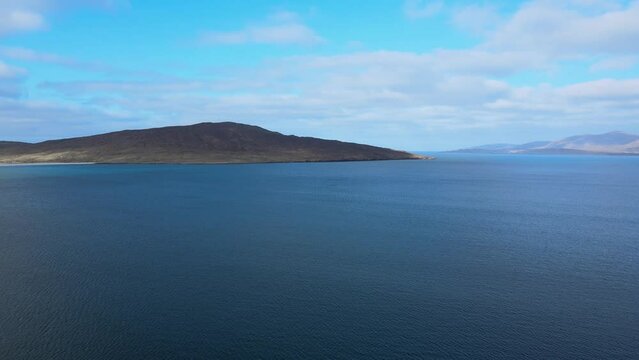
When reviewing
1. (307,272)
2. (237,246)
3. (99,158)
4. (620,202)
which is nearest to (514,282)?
(307,272)

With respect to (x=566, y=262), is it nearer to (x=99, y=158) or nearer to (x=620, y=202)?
(x=620, y=202)

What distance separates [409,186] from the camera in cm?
8788

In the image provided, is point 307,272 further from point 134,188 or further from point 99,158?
point 99,158

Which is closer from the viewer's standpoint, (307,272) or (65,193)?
(307,272)

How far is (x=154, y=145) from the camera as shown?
19212 centimetres

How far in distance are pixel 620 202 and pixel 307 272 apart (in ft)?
187

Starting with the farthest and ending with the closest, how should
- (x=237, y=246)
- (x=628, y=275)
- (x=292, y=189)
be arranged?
1. (x=292, y=189)
2. (x=237, y=246)
3. (x=628, y=275)

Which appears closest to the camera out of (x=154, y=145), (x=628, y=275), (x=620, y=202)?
(x=628, y=275)

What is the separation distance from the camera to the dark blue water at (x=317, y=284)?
19141 mm

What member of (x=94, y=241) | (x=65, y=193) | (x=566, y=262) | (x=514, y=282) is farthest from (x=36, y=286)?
(x=65, y=193)

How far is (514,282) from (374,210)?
30.0 metres

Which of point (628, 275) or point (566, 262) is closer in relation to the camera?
point (628, 275)

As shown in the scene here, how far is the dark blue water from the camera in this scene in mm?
19141

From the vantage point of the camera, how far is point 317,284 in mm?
26547
